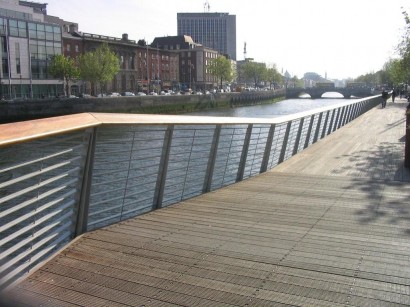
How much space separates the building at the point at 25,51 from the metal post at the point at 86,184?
165ft

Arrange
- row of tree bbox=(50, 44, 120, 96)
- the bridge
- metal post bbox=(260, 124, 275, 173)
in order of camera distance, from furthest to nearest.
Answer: the bridge
row of tree bbox=(50, 44, 120, 96)
metal post bbox=(260, 124, 275, 173)

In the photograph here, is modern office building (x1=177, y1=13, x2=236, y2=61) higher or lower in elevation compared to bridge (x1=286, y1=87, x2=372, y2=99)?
higher

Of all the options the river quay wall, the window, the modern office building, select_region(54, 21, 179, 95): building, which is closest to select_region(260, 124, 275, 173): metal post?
the river quay wall

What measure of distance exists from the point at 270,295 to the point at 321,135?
1338cm

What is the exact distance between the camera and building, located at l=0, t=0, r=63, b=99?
5162cm

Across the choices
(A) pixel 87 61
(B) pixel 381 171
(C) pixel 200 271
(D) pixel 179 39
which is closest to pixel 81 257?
(C) pixel 200 271

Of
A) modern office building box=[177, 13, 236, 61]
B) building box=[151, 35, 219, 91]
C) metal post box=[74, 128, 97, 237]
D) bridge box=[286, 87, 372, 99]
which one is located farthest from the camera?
modern office building box=[177, 13, 236, 61]

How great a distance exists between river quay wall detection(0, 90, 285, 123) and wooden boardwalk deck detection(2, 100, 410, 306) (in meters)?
36.9

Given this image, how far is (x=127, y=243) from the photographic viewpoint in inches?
153

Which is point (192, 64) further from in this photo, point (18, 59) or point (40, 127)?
point (40, 127)

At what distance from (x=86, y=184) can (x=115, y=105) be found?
4734cm

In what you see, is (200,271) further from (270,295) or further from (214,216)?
(214,216)

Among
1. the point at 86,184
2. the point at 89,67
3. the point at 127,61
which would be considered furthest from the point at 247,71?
the point at 86,184

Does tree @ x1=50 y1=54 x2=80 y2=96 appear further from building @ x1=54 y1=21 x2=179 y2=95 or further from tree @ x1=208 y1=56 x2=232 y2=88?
tree @ x1=208 y1=56 x2=232 y2=88
